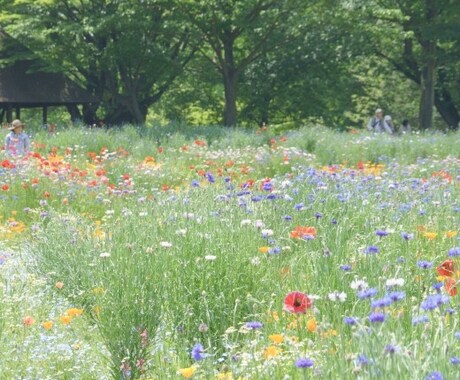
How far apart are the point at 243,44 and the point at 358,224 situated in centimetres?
2727

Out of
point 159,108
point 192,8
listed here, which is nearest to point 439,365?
point 192,8

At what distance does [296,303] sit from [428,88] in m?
25.9

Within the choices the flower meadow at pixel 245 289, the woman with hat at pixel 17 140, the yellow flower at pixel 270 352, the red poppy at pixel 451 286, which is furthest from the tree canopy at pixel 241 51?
the yellow flower at pixel 270 352

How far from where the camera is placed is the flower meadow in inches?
110

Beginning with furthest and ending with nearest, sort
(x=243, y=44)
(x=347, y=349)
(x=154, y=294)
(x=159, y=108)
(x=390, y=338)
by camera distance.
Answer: (x=159, y=108) → (x=243, y=44) → (x=154, y=294) → (x=347, y=349) → (x=390, y=338)

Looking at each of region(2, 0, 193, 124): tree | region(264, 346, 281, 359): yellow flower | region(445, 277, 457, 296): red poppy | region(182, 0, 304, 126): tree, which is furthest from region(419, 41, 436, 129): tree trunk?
region(264, 346, 281, 359): yellow flower

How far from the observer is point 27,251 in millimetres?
5824

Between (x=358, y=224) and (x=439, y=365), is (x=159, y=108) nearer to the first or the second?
(x=358, y=224)

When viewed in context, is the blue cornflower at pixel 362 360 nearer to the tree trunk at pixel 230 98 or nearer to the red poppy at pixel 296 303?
the red poppy at pixel 296 303

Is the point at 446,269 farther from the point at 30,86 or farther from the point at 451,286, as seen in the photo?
the point at 30,86

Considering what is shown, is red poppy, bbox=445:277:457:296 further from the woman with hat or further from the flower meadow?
the woman with hat

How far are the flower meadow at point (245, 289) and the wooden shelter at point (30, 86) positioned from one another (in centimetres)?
2247

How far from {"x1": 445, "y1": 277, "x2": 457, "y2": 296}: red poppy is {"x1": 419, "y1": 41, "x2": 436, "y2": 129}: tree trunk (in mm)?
24103

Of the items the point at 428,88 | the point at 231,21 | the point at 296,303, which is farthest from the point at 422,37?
the point at 296,303
